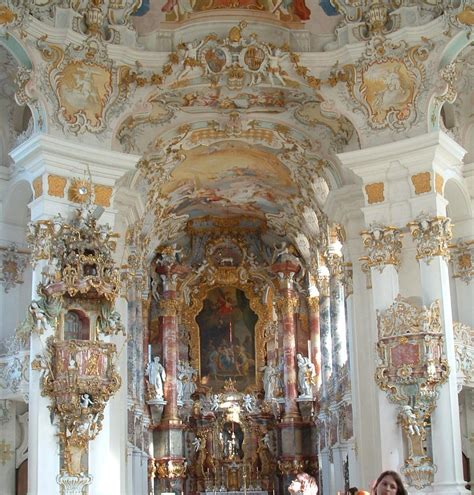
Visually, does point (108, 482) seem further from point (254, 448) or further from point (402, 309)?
point (254, 448)

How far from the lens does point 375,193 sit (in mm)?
18578

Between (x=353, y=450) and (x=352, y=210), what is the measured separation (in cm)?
516

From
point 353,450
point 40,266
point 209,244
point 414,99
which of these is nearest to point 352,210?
point 414,99

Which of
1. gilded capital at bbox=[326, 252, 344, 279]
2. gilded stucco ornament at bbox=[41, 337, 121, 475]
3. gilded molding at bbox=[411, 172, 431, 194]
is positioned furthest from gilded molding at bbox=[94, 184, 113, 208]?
gilded capital at bbox=[326, 252, 344, 279]

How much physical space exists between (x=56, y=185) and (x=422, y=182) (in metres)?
6.76

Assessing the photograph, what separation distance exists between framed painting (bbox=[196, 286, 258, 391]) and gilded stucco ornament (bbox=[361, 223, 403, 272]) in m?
13.5

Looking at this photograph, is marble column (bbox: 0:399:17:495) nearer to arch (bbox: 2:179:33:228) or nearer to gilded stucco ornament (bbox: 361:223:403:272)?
arch (bbox: 2:179:33:228)

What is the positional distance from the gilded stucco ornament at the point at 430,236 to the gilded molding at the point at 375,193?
902 mm

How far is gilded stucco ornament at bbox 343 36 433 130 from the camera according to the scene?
18.5 m

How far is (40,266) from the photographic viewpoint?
1719 centimetres

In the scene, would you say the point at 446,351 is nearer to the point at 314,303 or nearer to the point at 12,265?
the point at 12,265

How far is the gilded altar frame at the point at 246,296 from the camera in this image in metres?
30.9

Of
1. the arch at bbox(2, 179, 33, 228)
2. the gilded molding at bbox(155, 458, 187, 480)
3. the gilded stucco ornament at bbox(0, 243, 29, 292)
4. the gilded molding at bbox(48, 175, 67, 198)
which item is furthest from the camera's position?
the gilded molding at bbox(155, 458, 187, 480)

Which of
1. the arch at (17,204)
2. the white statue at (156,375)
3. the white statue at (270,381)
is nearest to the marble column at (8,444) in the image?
the arch at (17,204)
